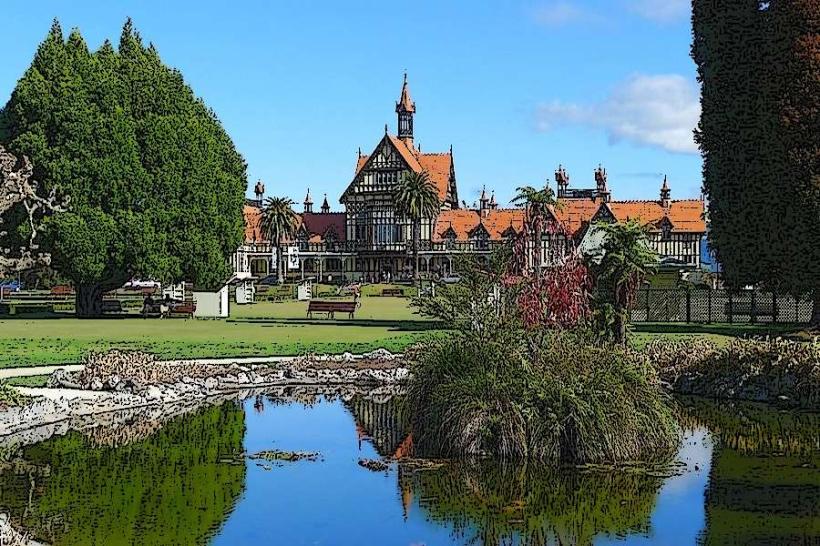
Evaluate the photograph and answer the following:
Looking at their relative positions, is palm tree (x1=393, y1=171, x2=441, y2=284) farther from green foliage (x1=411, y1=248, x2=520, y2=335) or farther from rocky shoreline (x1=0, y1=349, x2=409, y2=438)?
green foliage (x1=411, y1=248, x2=520, y2=335)

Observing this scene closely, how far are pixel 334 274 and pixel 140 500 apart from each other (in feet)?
271

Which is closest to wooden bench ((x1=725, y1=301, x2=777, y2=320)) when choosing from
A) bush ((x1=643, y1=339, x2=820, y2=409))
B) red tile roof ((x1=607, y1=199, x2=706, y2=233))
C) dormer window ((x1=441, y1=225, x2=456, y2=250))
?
bush ((x1=643, y1=339, x2=820, y2=409))

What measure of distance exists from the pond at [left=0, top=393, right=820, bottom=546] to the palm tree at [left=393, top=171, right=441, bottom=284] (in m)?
68.5

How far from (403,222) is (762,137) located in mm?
56426

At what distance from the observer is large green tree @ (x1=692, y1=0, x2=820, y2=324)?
108 feet

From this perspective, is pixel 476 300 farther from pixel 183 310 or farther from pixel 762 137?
pixel 183 310

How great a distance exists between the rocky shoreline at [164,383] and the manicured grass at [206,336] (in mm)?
1974

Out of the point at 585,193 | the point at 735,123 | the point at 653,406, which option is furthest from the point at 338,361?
the point at 585,193

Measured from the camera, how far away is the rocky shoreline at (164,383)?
16.0m

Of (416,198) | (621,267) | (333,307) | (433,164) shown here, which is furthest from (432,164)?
(621,267)

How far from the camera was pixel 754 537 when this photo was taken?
9789mm

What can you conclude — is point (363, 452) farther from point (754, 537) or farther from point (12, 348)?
point (12, 348)

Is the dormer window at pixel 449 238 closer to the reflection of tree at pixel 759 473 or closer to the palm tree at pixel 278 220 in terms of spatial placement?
the palm tree at pixel 278 220

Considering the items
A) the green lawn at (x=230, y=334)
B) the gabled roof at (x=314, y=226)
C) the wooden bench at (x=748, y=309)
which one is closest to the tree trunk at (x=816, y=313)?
the green lawn at (x=230, y=334)
